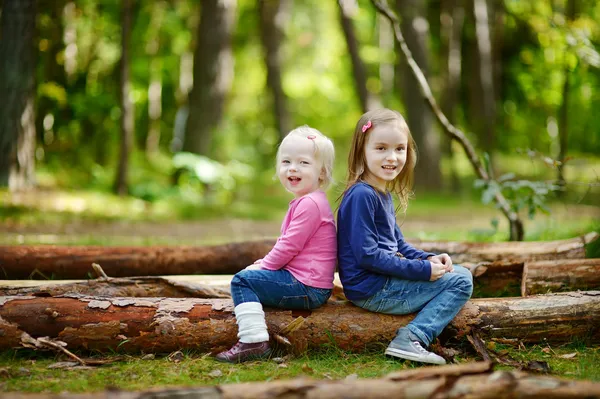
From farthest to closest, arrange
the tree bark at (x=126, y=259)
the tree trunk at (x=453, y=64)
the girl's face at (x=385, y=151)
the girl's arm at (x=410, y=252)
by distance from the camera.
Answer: the tree trunk at (x=453, y=64)
the tree bark at (x=126, y=259)
the girl's arm at (x=410, y=252)
the girl's face at (x=385, y=151)

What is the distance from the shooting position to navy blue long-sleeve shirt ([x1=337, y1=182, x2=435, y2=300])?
383 cm

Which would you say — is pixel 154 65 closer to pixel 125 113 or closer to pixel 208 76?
pixel 208 76

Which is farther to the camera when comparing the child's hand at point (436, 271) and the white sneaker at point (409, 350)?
the child's hand at point (436, 271)

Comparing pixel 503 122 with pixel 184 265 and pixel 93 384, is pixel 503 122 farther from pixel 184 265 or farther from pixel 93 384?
pixel 93 384

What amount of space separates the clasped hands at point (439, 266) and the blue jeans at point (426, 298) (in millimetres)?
51

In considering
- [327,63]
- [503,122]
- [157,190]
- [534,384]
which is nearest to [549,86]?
[503,122]

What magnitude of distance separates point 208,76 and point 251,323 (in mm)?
10020

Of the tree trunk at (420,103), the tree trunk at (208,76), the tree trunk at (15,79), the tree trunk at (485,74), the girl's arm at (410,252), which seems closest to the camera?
the girl's arm at (410,252)

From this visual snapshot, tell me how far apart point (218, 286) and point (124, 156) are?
826cm

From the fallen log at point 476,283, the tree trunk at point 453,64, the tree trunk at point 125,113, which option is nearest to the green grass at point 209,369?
the fallen log at point 476,283

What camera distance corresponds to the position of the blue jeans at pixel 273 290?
3818 millimetres

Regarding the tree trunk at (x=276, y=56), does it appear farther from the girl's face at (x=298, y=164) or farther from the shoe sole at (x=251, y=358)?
the shoe sole at (x=251, y=358)

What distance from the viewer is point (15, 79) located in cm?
1020

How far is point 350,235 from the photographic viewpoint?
3.88m
